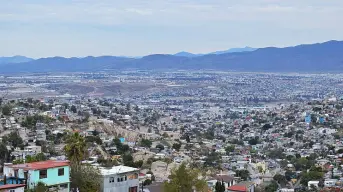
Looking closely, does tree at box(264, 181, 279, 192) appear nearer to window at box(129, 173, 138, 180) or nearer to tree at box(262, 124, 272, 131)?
window at box(129, 173, 138, 180)

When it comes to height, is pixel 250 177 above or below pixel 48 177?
below

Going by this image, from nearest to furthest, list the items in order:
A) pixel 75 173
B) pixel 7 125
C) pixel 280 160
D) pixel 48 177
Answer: pixel 48 177 → pixel 75 173 → pixel 7 125 → pixel 280 160

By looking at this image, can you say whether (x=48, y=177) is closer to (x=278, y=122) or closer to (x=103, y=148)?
(x=103, y=148)

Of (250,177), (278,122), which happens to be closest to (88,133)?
(250,177)

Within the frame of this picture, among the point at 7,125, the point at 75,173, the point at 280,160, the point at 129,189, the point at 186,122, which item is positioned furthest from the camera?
the point at 186,122

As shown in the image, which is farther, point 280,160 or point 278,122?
point 278,122

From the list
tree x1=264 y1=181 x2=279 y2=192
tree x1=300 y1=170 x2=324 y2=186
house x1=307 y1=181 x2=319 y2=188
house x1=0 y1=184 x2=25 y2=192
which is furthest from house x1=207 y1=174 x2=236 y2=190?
house x1=0 y1=184 x2=25 y2=192

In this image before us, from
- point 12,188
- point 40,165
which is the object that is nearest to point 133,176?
point 40,165
